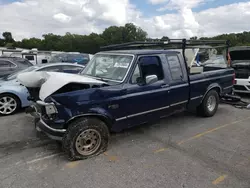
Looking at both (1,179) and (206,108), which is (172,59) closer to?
(206,108)

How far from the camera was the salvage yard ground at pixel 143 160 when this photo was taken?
2.79 m

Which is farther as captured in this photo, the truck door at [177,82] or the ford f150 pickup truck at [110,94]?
the truck door at [177,82]

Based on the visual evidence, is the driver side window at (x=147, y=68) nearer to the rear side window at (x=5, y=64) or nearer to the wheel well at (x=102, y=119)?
the wheel well at (x=102, y=119)

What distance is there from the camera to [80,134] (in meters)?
3.21

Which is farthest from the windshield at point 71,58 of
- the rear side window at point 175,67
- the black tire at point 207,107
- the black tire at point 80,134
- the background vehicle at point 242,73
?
the black tire at point 80,134

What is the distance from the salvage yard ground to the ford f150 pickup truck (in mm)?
407

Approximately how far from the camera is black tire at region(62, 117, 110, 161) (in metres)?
3.13

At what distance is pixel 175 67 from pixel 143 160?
225 cm

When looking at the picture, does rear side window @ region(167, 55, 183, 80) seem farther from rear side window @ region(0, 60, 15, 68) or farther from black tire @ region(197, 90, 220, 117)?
rear side window @ region(0, 60, 15, 68)

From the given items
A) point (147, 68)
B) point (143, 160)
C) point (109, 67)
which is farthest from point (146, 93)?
point (143, 160)

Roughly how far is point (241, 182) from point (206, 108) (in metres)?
2.79

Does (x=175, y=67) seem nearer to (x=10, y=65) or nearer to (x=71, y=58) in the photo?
(x=10, y=65)

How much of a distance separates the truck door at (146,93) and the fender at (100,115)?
0.41 metres

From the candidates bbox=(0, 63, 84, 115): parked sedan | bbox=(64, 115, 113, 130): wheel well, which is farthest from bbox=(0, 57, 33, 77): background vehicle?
bbox=(64, 115, 113, 130): wheel well
